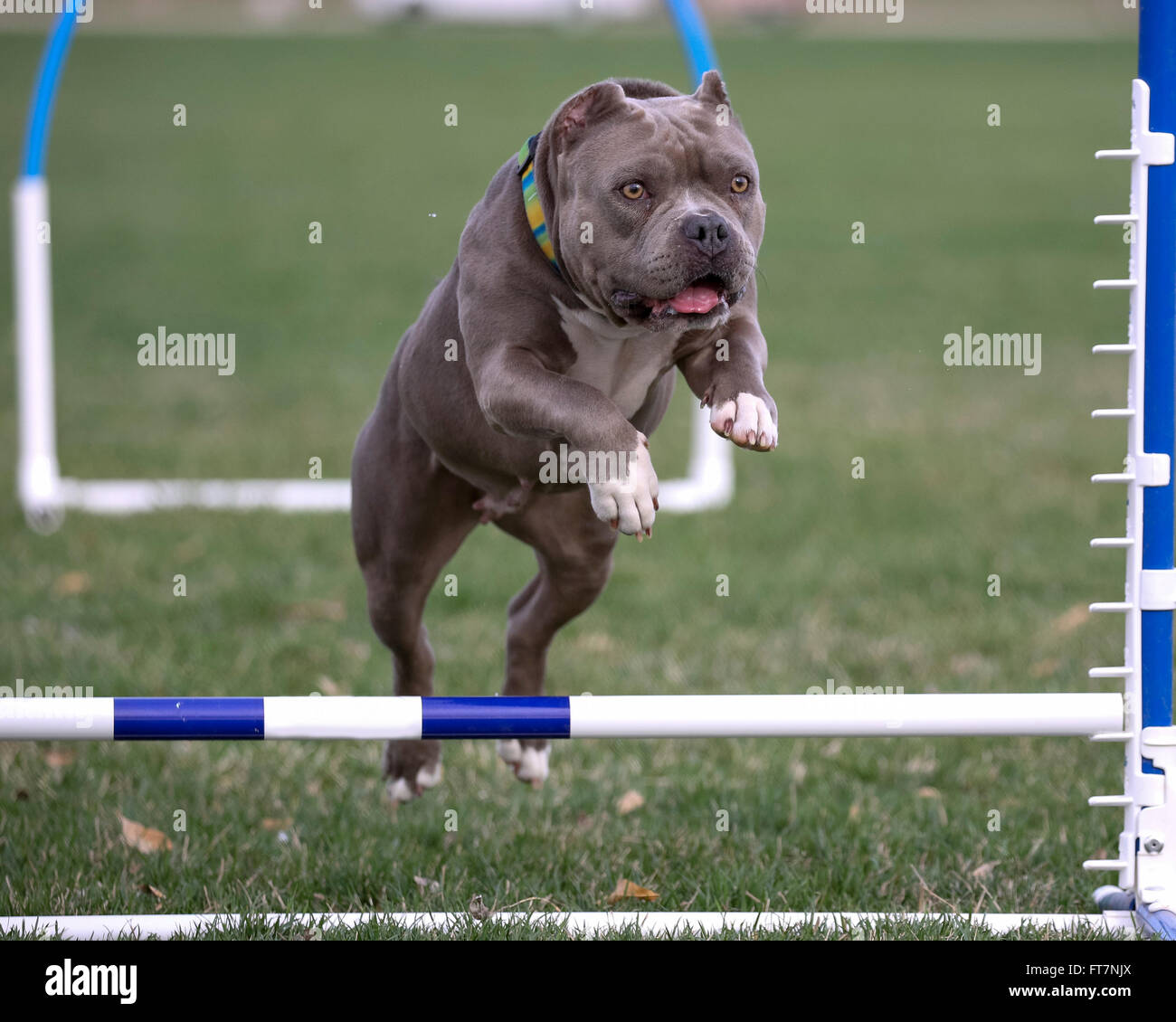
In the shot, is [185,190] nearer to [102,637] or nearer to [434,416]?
[102,637]

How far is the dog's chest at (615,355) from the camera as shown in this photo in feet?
→ 11.1

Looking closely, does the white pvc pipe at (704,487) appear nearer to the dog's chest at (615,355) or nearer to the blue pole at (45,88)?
the blue pole at (45,88)

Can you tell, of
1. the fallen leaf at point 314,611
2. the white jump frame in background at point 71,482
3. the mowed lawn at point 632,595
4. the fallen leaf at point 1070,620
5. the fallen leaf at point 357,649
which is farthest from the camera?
the white jump frame in background at point 71,482

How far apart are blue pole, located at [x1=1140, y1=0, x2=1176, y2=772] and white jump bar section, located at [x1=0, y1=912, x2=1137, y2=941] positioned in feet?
1.59

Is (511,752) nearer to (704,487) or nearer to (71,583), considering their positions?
(71,583)

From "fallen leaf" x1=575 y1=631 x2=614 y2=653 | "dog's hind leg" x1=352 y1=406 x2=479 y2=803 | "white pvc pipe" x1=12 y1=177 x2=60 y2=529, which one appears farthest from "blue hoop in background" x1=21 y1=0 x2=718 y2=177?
"fallen leaf" x1=575 y1=631 x2=614 y2=653

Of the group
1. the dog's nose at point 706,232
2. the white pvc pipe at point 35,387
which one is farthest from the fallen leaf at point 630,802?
the white pvc pipe at point 35,387

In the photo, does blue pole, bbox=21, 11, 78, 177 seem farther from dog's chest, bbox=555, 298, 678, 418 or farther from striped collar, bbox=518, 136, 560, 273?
dog's chest, bbox=555, 298, 678, 418

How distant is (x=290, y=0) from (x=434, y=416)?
3354cm

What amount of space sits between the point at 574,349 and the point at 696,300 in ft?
1.39

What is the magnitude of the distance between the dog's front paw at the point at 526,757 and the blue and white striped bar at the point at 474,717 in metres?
0.91

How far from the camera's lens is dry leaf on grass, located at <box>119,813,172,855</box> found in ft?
13.6

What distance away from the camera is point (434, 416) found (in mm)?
3572
